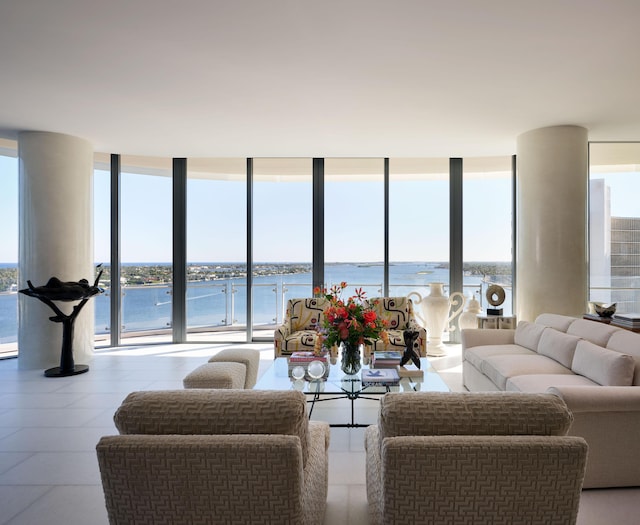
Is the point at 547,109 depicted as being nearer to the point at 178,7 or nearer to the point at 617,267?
the point at 617,267

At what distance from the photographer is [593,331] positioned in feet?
11.1

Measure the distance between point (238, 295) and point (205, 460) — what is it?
5.88m

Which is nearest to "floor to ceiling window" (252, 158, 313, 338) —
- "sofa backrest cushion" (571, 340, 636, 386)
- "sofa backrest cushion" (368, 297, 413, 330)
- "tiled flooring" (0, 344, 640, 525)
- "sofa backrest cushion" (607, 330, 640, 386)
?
"sofa backrest cushion" (368, 297, 413, 330)

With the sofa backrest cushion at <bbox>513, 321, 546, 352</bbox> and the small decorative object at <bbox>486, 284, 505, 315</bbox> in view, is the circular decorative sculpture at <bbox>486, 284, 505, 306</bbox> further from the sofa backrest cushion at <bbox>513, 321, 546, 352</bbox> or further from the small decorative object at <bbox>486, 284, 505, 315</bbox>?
the sofa backrest cushion at <bbox>513, 321, 546, 352</bbox>

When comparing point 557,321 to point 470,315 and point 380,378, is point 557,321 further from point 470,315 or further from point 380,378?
point 380,378

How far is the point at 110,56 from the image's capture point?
10.3 feet

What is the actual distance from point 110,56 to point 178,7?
0.96 m

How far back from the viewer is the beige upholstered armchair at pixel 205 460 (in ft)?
4.14

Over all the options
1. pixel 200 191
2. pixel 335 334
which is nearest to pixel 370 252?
pixel 200 191

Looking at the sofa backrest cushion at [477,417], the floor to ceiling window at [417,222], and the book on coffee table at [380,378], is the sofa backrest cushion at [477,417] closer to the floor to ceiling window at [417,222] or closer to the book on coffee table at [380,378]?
the book on coffee table at [380,378]

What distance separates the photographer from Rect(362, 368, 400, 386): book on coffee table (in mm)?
3129

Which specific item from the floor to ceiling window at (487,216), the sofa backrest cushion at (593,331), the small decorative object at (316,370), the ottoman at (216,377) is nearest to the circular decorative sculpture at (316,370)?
the small decorative object at (316,370)

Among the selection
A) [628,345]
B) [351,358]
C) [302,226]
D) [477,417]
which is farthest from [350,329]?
[302,226]

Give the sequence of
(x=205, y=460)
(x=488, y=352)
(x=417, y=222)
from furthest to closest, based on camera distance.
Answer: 1. (x=417, y=222)
2. (x=488, y=352)
3. (x=205, y=460)
